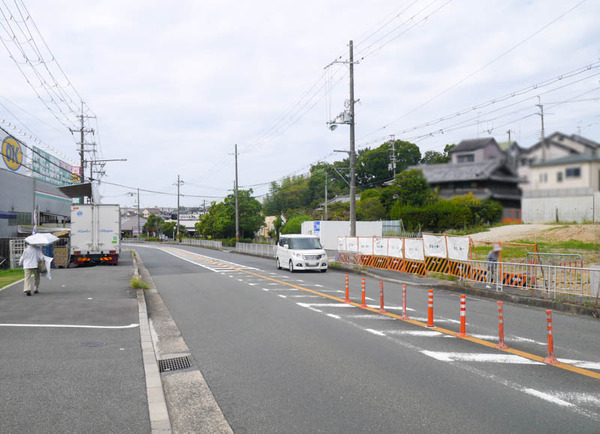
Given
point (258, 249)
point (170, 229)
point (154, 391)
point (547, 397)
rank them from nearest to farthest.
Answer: point (547, 397) → point (154, 391) → point (258, 249) → point (170, 229)

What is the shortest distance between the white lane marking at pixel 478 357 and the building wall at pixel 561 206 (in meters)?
5.25

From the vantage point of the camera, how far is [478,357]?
23.8ft

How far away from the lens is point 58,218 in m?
53.9

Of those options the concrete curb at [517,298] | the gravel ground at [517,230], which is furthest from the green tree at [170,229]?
the gravel ground at [517,230]

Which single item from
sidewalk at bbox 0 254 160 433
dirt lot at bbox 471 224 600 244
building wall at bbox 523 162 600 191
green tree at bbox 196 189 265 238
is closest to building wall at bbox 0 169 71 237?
green tree at bbox 196 189 265 238

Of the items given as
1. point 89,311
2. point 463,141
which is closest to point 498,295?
point 89,311

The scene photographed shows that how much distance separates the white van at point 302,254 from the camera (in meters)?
24.6

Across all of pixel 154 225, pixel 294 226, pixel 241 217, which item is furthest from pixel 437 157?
pixel 154 225

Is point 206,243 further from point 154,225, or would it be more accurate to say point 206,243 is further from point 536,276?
point 536,276

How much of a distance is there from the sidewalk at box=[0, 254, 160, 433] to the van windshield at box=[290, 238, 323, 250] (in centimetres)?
1328

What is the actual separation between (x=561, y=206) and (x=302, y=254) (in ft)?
73.9

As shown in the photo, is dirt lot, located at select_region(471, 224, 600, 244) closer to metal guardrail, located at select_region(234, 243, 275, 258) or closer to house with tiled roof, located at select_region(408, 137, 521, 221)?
house with tiled roof, located at select_region(408, 137, 521, 221)

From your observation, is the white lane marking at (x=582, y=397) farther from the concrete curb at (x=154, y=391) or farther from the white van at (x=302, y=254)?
the white van at (x=302, y=254)

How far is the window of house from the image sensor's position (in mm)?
2433
